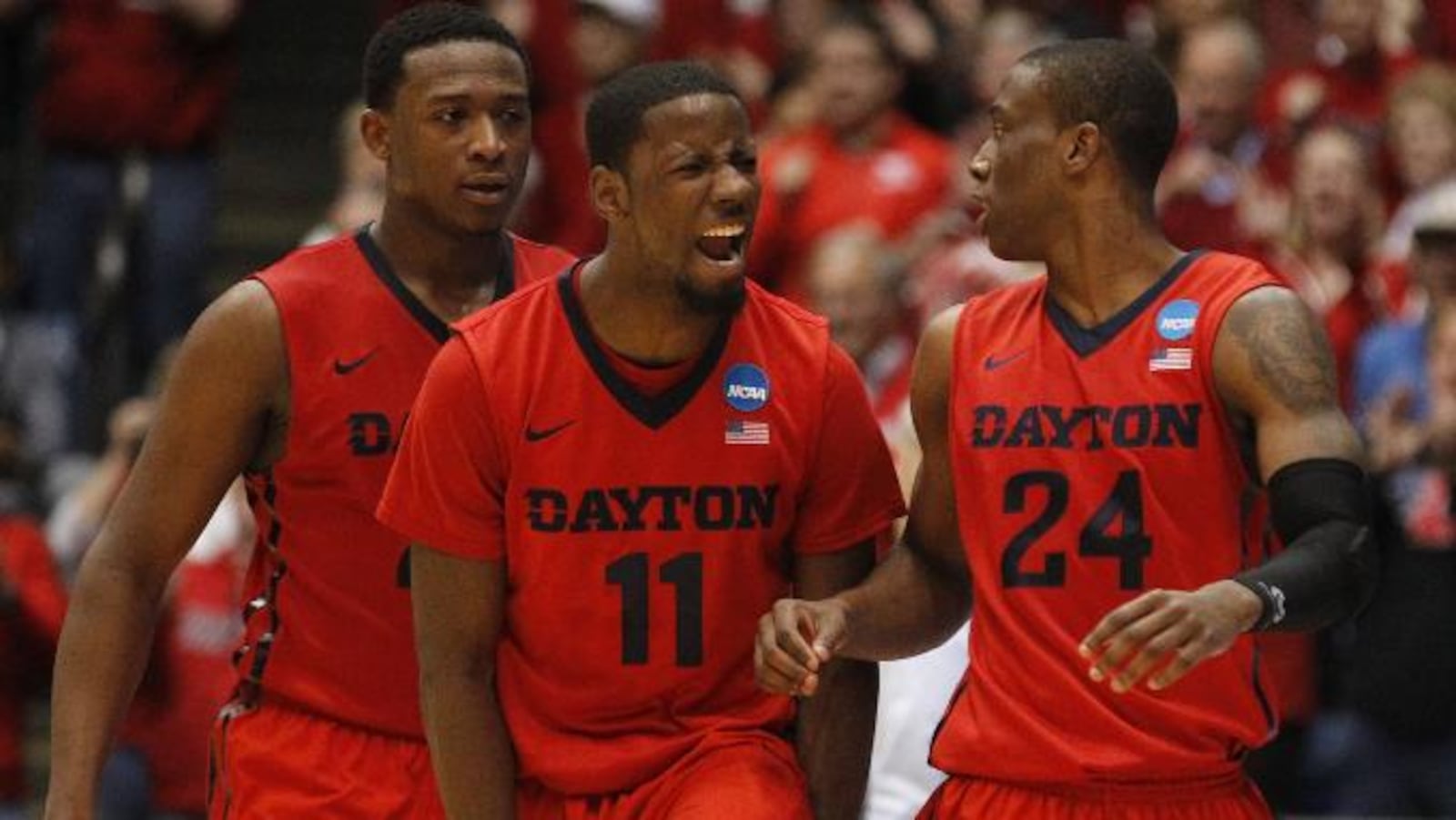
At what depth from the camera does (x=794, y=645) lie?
15.8ft

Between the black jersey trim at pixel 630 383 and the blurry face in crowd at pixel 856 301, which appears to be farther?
the blurry face in crowd at pixel 856 301

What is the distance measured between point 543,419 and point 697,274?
0.37 metres

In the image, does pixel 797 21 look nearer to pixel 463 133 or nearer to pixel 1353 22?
pixel 1353 22

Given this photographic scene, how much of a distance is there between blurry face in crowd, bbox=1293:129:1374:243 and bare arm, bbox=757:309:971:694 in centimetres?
440

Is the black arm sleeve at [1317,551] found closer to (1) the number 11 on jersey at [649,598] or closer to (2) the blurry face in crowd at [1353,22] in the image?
(1) the number 11 on jersey at [649,598]

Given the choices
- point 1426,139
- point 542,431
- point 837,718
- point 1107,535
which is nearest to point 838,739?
point 837,718

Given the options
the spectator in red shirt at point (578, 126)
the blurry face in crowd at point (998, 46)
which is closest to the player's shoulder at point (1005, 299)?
the blurry face in crowd at point (998, 46)

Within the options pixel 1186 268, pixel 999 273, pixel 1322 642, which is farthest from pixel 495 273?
pixel 1322 642

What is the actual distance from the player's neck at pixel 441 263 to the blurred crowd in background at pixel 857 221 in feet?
5.39

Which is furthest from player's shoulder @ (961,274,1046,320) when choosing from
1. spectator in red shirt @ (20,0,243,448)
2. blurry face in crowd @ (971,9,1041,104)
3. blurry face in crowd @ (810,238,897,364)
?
spectator in red shirt @ (20,0,243,448)

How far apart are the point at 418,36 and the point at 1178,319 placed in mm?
1540

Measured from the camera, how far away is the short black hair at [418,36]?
556cm

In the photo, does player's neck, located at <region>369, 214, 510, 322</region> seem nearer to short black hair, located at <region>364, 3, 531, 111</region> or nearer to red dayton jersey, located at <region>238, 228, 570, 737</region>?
red dayton jersey, located at <region>238, 228, 570, 737</region>

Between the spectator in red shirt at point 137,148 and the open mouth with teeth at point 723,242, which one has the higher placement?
the spectator in red shirt at point 137,148
